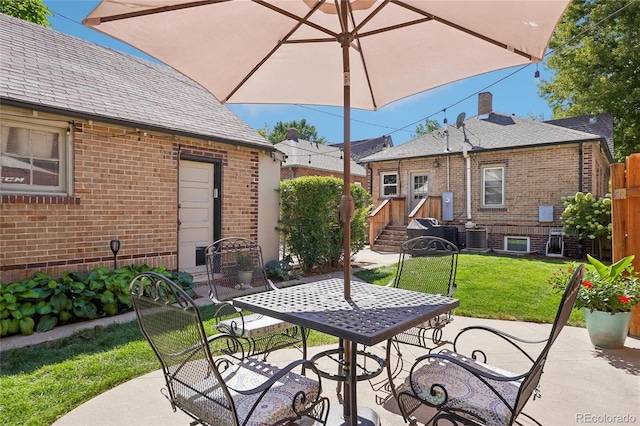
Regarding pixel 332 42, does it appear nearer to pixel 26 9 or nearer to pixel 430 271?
pixel 430 271

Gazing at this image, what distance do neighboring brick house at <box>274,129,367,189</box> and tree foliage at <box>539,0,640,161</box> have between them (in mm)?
10164

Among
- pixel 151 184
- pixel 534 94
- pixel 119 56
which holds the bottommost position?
pixel 151 184

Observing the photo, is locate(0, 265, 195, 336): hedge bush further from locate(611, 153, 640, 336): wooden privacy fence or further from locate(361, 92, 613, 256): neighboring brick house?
locate(361, 92, 613, 256): neighboring brick house

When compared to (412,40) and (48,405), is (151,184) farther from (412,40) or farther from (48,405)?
(412,40)

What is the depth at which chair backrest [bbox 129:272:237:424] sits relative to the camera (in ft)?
5.19

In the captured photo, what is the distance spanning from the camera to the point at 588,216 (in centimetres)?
931

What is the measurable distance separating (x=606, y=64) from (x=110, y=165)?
18.9 metres

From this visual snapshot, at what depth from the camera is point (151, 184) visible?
626 cm

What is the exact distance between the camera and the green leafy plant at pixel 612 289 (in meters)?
3.50

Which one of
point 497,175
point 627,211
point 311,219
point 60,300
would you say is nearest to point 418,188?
point 497,175

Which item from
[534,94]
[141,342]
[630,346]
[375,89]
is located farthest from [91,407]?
[534,94]

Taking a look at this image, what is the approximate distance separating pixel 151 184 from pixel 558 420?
610 cm

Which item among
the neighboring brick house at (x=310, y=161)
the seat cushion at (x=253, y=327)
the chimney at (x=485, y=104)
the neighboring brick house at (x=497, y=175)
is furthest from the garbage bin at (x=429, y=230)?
the seat cushion at (x=253, y=327)

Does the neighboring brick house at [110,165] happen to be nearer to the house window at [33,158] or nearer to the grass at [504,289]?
the house window at [33,158]
